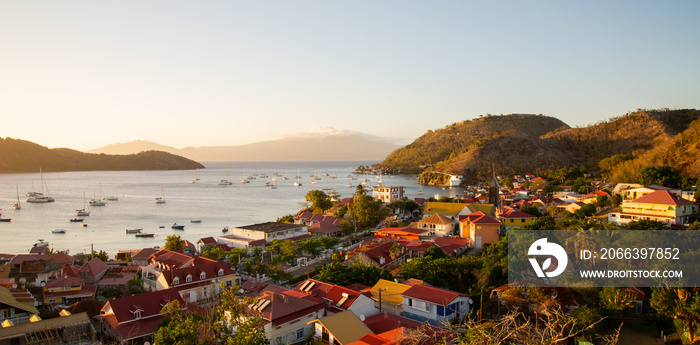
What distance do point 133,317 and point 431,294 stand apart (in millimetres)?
8399

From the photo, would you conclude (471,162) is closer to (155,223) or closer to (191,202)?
(191,202)

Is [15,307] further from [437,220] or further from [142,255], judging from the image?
[437,220]

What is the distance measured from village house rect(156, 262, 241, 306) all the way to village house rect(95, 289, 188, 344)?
231 cm

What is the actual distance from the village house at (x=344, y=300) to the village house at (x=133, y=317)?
4.01 m

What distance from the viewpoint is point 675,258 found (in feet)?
41.5

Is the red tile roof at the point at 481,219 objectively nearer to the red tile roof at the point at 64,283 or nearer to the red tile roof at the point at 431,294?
the red tile roof at the point at 431,294

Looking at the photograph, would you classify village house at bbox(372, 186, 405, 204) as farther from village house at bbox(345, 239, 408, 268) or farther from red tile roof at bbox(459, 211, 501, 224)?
village house at bbox(345, 239, 408, 268)

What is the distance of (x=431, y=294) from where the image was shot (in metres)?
12.4

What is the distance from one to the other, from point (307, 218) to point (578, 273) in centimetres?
2218

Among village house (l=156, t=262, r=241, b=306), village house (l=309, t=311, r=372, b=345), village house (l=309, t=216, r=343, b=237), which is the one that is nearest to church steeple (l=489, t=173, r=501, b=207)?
village house (l=309, t=216, r=343, b=237)

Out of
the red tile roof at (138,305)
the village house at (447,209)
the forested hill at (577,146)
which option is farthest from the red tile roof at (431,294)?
the forested hill at (577,146)

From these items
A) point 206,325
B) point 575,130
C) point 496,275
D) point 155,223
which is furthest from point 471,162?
point 206,325

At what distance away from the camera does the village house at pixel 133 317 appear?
11.3 meters
